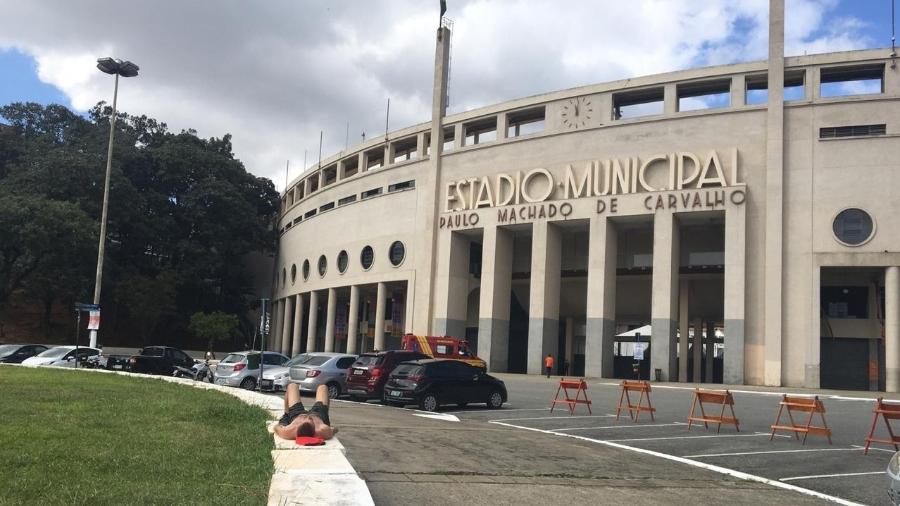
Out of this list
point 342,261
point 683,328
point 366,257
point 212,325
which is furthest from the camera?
point 212,325

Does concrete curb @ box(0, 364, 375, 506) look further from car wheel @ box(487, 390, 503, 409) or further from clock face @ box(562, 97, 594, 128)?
clock face @ box(562, 97, 594, 128)

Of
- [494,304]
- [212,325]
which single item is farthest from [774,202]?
[212,325]

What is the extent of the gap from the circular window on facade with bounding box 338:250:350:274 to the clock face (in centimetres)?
2286

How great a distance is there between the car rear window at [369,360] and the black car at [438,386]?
1655 mm

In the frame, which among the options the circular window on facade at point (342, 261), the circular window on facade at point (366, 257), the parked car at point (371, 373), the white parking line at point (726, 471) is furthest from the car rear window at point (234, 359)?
the circular window on facade at point (342, 261)

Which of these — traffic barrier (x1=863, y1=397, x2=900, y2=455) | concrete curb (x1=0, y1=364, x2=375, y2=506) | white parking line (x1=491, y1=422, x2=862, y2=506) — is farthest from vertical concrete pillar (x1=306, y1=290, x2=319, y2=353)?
concrete curb (x1=0, y1=364, x2=375, y2=506)

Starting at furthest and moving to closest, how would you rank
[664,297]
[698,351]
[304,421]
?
[698,351]
[664,297]
[304,421]

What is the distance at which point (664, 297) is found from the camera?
40.4m

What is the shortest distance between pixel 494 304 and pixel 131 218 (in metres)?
35.4

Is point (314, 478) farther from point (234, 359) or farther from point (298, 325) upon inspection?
point (298, 325)

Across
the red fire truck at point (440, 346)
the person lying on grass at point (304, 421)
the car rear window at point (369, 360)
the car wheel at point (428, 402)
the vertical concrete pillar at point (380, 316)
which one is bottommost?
the car wheel at point (428, 402)

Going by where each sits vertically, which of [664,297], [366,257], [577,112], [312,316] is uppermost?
[577,112]

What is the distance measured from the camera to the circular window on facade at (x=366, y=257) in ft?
188

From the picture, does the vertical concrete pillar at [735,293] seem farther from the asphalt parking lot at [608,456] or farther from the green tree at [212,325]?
the green tree at [212,325]
